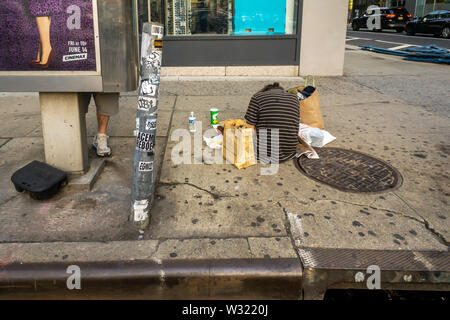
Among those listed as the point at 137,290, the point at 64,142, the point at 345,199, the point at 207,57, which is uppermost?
the point at 207,57

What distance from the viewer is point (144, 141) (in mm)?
2705

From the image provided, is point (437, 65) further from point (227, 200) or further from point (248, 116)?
point (227, 200)

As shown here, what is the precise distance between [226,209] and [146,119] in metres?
1.03

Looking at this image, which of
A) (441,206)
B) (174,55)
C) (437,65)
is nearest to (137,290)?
(441,206)

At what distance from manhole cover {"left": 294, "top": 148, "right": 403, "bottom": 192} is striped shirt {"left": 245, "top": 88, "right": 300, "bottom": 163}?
10.3 inches

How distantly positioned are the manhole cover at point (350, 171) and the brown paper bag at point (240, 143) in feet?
1.85

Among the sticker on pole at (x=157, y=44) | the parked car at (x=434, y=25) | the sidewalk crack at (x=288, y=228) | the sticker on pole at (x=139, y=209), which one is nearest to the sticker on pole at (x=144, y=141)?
the sticker on pole at (x=139, y=209)

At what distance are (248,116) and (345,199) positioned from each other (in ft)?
4.68

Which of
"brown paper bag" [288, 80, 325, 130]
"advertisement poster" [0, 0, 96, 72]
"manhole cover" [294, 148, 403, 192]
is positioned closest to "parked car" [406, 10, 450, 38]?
"brown paper bag" [288, 80, 325, 130]

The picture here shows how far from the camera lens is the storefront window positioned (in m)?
8.88

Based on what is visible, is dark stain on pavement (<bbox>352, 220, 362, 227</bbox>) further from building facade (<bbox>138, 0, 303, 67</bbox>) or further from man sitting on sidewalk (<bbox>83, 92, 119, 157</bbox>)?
building facade (<bbox>138, 0, 303, 67</bbox>)

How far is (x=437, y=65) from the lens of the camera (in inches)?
432

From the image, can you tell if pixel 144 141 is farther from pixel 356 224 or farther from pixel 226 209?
pixel 356 224

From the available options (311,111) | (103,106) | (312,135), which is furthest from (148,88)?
(311,111)
